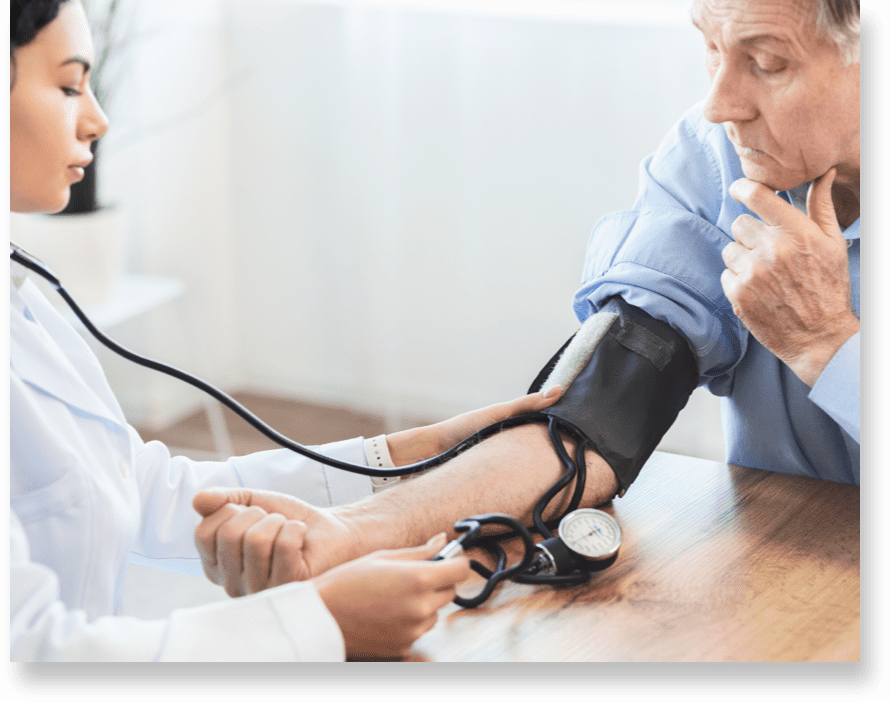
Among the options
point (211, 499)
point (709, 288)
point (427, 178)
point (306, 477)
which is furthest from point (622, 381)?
point (427, 178)

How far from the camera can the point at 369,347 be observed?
124 inches

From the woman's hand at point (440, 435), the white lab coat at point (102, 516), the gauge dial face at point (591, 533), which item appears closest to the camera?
the white lab coat at point (102, 516)

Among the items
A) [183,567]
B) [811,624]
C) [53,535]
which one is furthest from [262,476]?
[811,624]

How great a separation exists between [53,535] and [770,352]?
889mm

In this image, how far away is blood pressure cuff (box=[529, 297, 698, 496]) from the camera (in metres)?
1.12

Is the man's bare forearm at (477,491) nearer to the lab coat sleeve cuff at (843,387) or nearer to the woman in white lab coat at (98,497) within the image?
the woman in white lab coat at (98,497)

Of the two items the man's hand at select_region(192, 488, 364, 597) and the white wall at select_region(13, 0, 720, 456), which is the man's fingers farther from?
the white wall at select_region(13, 0, 720, 456)

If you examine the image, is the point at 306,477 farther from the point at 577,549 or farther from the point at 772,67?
the point at 772,67

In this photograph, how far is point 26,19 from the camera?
0.83 metres

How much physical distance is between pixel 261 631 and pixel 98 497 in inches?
11.0

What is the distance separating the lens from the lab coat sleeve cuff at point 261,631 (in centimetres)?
74

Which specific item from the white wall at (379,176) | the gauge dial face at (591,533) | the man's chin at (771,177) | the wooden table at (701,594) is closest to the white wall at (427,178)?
the white wall at (379,176)

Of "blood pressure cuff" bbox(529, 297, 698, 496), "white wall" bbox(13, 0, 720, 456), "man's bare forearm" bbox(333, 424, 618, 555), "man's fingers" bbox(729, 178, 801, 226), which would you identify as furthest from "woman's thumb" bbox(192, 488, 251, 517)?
"white wall" bbox(13, 0, 720, 456)

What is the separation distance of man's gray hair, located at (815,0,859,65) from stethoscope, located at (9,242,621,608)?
505 millimetres
